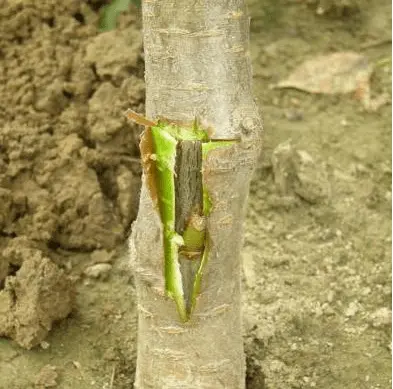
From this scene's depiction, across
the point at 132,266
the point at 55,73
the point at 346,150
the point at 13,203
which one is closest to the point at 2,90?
the point at 55,73

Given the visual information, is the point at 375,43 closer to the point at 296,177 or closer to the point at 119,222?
the point at 296,177

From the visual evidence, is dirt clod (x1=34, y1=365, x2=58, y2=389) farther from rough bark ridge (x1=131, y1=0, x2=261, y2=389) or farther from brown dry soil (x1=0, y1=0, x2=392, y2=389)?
rough bark ridge (x1=131, y1=0, x2=261, y2=389)

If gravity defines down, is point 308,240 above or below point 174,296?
below

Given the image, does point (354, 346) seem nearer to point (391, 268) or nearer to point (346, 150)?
point (391, 268)

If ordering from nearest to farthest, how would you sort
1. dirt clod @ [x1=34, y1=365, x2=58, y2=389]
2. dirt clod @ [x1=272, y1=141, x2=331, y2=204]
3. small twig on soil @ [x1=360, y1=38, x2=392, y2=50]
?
dirt clod @ [x1=34, y1=365, x2=58, y2=389]
dirt clod @ [x1=272, y1=141, x2=331, y2=204]
small twig on soil @ [x1=360, y1=38, x2=392, y2=50]

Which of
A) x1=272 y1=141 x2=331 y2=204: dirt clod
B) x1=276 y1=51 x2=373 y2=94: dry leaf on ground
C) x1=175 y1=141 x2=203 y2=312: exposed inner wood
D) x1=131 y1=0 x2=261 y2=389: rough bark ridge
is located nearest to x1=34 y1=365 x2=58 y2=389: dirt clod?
x1=131 y1=0 x2=261 y2=389: rough bark ridge

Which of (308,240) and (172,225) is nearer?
(172,225)
